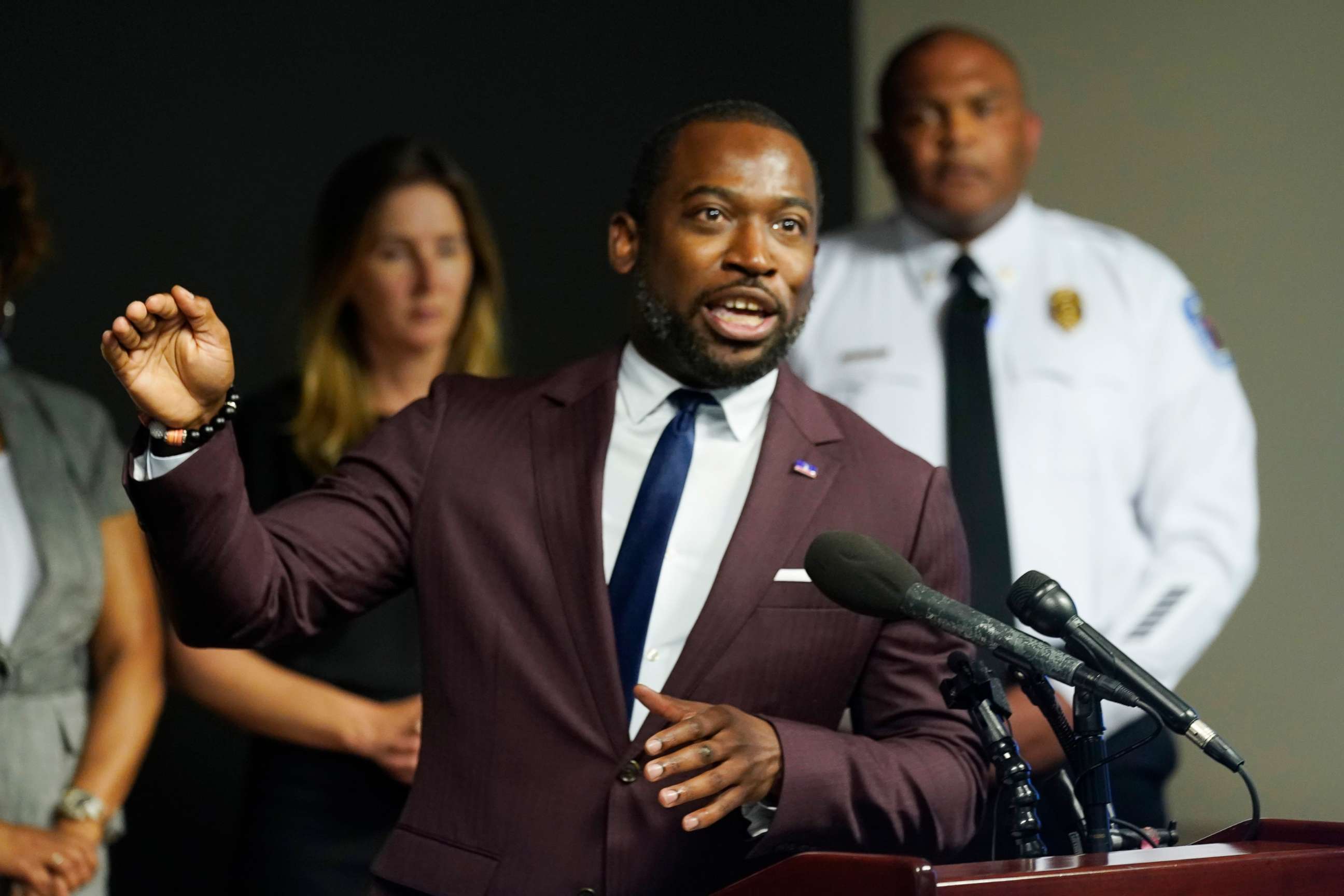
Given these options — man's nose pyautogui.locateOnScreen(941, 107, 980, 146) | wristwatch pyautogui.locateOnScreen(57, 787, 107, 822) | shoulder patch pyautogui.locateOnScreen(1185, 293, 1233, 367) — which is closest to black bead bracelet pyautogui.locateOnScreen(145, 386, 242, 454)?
wristwatch pyautogui.locateOnScreen(57, 787, 107, 822)

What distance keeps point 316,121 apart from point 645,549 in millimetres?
2151

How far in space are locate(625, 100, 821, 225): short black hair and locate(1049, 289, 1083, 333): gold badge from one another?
0.95 metres

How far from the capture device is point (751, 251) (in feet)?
6.48

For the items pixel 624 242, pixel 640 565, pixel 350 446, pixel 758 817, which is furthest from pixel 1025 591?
pixel 350 446

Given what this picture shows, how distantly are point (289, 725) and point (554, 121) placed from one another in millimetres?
1875

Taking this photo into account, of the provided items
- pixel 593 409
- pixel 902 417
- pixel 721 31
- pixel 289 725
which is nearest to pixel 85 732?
pixel 289 725

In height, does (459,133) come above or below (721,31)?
below

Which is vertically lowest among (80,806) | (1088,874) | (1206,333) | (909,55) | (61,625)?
(80,806)

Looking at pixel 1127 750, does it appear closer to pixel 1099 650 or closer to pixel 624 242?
pixel 1099 650

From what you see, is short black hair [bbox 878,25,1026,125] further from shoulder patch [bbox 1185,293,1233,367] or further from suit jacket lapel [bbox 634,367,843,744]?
suit jacket lapel [bbox 634,367,843,744]

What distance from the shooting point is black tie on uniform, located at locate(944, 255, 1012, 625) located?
2.79 meters

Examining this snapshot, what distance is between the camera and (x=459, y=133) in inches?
155

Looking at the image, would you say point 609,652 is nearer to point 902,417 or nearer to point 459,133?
point 902,417

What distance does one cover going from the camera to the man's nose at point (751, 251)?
197cm
